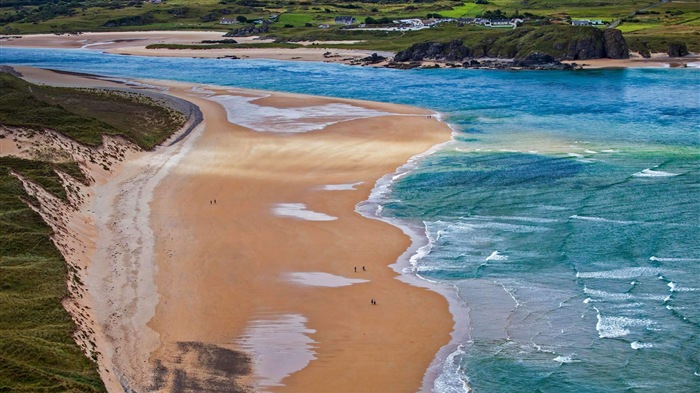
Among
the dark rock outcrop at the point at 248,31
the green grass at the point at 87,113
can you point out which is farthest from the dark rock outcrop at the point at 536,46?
the green grass at the point at 87,113

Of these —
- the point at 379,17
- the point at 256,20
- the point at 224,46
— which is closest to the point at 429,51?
the point at 224,46

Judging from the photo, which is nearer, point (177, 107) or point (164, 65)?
point (177, 107)

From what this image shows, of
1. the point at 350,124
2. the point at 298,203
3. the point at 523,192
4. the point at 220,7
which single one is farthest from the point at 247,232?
the point at 220,7

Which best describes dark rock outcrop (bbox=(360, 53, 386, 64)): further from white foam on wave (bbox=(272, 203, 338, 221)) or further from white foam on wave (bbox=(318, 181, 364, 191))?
white foam on wave (bbox=(272, 203, 338, 221))

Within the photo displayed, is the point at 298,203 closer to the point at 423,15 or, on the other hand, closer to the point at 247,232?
the point at 247,232

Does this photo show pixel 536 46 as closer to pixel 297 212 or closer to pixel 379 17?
pixel 379 17
